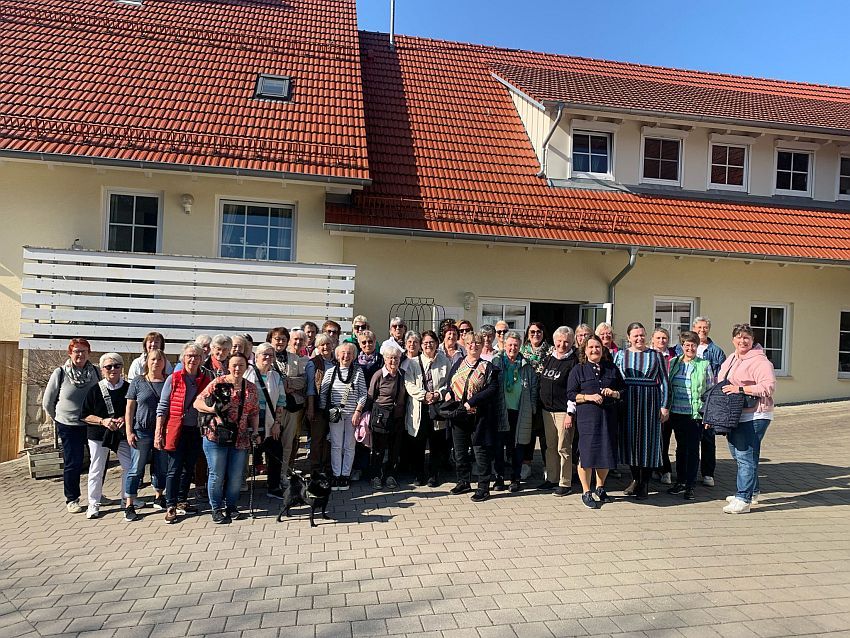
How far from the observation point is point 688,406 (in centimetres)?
605

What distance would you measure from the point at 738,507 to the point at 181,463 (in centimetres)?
546

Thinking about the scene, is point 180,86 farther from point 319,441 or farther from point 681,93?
point 681,93

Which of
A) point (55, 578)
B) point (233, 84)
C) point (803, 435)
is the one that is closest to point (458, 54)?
point (233, 84)

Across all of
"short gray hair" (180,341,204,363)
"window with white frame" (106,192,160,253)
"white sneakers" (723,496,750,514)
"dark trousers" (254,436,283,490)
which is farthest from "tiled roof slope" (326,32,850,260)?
"white sneakers" (723,496,750,514)

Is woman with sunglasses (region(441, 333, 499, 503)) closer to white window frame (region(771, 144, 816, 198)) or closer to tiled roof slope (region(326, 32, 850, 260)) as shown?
tiled roof slope (region(326, 32, 850, 260))

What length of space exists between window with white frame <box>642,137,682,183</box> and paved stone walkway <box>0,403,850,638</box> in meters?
7.55

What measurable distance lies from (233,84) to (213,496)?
28.5 feet

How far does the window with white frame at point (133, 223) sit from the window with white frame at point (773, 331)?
451 inches

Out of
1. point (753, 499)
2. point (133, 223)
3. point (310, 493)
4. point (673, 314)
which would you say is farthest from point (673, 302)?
point (133, 223)

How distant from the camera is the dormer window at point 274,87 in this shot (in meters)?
11.0

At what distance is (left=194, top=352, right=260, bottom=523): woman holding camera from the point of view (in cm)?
517

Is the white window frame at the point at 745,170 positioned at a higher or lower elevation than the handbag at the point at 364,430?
higher

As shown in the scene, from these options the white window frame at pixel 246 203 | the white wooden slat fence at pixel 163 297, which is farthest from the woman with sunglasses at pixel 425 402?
the white window frame at pixel 246 203

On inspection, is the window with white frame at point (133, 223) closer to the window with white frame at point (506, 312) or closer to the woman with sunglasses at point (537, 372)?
the window with white frame at point (506, 312)
